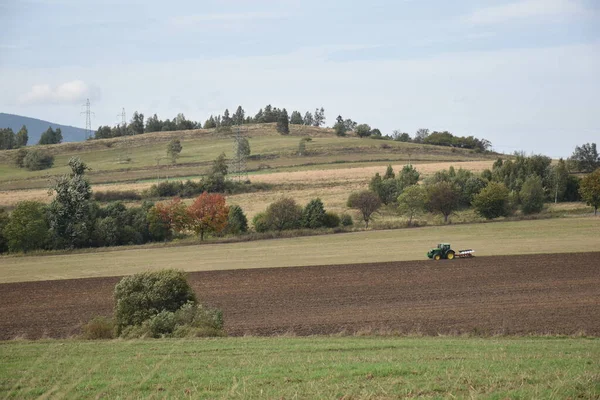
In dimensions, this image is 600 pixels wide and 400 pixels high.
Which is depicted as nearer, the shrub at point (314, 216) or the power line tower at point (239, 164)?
the shrub at point (314, 216)

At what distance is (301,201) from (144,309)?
72550 millimetres

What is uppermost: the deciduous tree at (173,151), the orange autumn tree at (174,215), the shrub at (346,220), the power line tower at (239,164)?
the deciduous tree at (173,151)

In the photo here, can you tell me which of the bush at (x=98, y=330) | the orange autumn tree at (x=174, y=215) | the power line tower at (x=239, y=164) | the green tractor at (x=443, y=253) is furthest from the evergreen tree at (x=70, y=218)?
the bush at (x=98, y=330)

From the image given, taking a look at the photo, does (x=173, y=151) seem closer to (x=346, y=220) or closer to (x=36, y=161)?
(x=36, y=161)

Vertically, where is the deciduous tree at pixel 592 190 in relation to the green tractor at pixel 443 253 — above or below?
above

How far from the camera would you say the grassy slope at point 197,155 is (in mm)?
143125

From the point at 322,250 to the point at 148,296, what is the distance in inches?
1486

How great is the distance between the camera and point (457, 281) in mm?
45344

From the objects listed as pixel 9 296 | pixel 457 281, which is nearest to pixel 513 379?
pixel 457 281

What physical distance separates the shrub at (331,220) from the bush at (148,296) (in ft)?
176

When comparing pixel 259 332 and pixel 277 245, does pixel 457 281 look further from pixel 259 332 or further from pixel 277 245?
pixel 277 245

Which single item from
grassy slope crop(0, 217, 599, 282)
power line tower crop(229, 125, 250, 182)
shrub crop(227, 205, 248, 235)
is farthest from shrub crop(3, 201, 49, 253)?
power line tower crop(229, 125, 250, 182)

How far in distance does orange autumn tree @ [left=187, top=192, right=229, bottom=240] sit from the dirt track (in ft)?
90.9

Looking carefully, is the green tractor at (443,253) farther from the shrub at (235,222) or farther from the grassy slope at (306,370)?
the grassy slope at (306,370)
